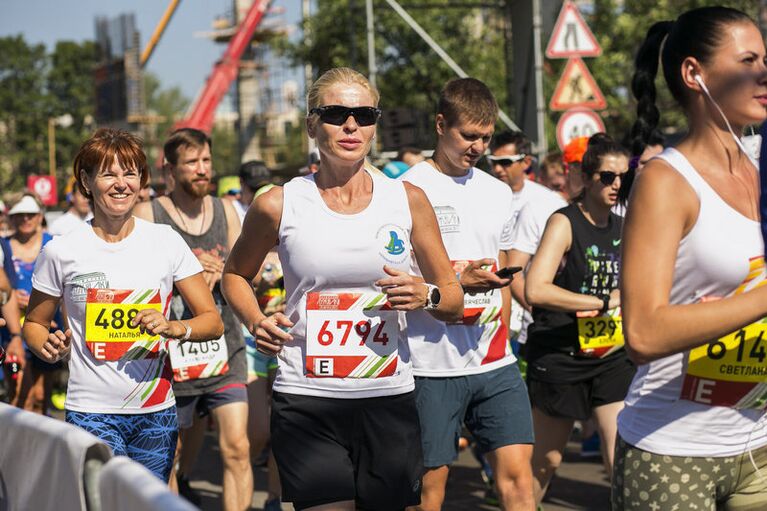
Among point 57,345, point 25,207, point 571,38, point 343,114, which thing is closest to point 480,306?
point 343,114

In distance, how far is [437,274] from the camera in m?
4.47

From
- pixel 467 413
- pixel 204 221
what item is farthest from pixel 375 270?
pixel 204 221

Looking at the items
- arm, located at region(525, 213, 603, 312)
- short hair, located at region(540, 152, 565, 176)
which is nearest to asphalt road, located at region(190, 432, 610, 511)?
arm, located at region(525, 213, 603, 312)

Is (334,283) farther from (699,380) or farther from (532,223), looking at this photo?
(532,223)

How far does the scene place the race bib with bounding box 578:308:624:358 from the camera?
20.7 ft

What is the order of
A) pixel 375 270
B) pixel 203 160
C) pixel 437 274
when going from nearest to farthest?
pixel 375 270 < pixel 437 274 < pixel 203 160

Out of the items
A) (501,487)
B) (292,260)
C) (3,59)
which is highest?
(3,59)

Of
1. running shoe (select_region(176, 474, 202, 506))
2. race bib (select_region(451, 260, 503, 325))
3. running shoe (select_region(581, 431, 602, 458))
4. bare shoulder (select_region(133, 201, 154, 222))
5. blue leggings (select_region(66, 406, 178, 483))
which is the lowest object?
running shoe (select_region(581, 431, 602, 458))

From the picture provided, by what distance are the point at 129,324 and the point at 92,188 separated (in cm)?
63

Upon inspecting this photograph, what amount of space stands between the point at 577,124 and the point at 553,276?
737cm

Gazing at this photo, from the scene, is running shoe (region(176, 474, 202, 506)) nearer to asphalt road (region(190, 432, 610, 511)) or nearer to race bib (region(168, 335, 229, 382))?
asphalt road (region(190, 432, 610, 511))

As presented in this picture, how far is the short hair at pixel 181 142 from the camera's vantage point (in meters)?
6.61

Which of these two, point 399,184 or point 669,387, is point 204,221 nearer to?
point 399,184

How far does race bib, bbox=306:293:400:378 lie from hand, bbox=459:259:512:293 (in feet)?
2.82
